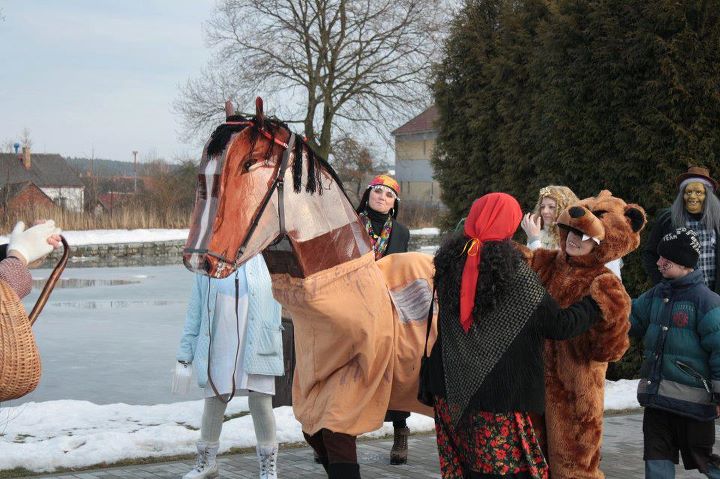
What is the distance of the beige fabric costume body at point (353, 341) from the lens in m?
3.89

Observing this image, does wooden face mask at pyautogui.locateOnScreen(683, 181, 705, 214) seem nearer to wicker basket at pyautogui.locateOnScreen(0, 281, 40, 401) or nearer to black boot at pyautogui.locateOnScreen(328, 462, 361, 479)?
black boot at pyautogui.locateOnScreen(328, 462, 361, 479)

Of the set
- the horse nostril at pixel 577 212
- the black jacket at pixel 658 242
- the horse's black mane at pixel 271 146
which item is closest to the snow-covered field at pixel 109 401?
the black jacket at pixel 658 242

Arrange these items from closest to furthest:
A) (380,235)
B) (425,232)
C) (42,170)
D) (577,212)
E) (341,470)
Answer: (341,470) < (577,212) < (380,235) < (425,232) < (42,170)

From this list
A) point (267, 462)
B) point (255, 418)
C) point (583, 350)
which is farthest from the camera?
point (255, 418)

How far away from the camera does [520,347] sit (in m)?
3.86

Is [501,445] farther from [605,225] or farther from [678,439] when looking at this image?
[678,439]

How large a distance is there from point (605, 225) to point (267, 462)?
8.60 ft

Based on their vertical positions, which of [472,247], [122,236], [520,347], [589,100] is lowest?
[520,347]

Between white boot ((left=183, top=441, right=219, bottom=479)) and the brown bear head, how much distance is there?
2.68 meters

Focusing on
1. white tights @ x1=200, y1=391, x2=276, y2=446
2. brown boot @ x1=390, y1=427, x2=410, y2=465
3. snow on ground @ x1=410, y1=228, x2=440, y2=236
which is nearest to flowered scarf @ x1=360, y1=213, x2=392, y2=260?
brown boot @ x1=390, y1=427, x2=410, y2=465

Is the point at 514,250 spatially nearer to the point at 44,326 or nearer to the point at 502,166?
the point at 502,166

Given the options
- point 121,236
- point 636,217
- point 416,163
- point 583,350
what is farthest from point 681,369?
point 416,163

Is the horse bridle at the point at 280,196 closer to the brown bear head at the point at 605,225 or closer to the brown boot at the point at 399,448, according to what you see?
the brown bear head at the point at 605,225

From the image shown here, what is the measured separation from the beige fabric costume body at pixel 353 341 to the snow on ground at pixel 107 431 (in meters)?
2.52
